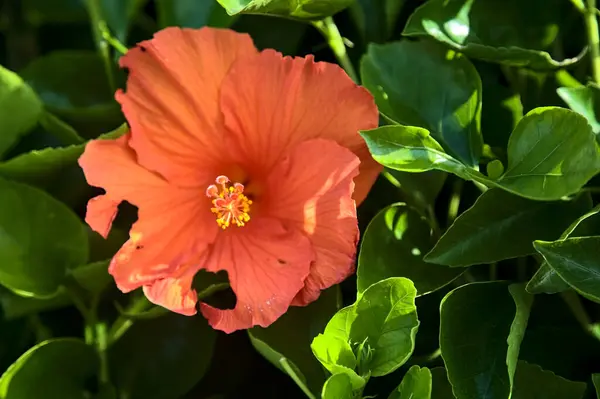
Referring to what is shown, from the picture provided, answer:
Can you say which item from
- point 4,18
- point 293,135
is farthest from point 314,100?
point 4,18

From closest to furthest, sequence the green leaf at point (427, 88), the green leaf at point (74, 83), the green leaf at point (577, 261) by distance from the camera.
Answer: the green leaf at point (577, 261)
the green leaf at point (427, 88)
the green leaf at point (74, 83)

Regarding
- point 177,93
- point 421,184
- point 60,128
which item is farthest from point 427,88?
point 60,128

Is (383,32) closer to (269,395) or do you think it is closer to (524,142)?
(524,142)

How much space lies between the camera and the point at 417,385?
39cm

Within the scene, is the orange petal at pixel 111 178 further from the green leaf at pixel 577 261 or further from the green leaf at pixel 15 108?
the green leaf at pixel 577 261

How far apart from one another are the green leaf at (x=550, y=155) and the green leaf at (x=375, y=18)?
0.17 m

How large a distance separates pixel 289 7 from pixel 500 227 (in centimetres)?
19

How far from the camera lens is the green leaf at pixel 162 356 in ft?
1.83

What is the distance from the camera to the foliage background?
0.41 metres

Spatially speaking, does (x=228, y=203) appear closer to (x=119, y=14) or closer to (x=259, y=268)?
(x=259, y=268)

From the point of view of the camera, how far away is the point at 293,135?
1.59 feet

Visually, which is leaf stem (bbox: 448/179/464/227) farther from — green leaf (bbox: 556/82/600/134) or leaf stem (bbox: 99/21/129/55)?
leaf stem (bbox: 99/21/129/55)

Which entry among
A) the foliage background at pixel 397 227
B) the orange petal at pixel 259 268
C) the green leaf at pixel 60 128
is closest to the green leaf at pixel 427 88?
the foliage background at pixel 397 227

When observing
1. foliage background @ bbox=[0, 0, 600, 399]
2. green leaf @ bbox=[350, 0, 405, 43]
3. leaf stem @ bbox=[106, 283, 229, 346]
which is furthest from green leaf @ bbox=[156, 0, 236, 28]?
leaf stem @ bbox=[106, 283, 229, 346]
